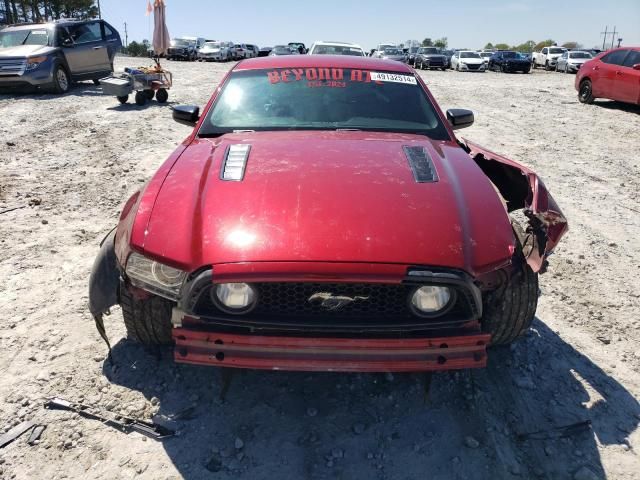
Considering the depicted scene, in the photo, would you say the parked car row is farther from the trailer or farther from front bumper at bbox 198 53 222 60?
the trailer

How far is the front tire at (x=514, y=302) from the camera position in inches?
94.0

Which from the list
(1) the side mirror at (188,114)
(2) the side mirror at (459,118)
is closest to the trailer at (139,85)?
(1) the side mirror at (188,114)

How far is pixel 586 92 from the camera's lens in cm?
1297

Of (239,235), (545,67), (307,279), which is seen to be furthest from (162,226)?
(545,67)

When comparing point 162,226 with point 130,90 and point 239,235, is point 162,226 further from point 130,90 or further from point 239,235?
point 130,90

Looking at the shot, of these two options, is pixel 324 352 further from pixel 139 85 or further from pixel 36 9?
pixel 36 9

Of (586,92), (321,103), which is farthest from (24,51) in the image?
(586,92)

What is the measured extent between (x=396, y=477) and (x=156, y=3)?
13.2 meters

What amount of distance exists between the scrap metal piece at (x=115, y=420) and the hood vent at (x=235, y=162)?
122 centimetres

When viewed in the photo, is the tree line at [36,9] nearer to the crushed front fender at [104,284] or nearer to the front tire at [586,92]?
the front tire at [586,92]

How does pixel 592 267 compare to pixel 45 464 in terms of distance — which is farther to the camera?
pixel 592 267

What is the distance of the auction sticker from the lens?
11.9 ft

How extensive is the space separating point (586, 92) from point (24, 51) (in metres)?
13.9

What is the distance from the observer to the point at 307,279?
1916 mm
